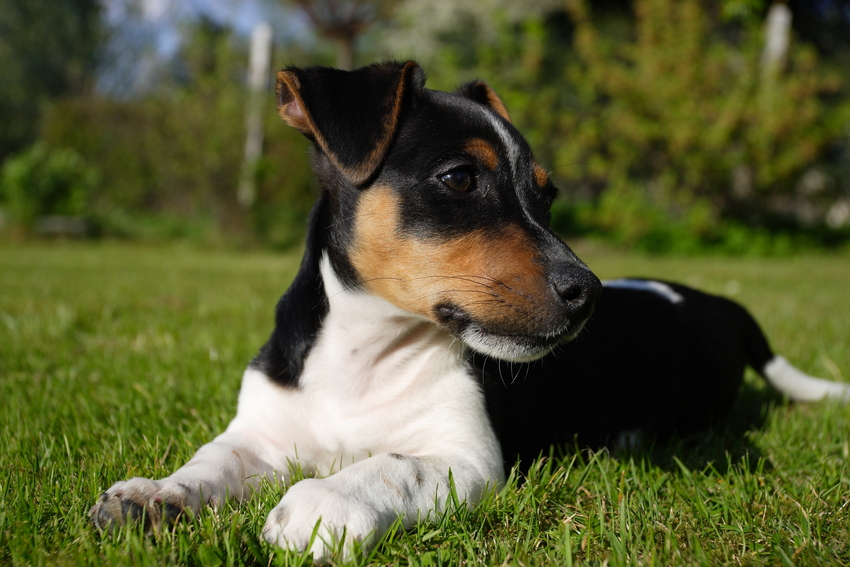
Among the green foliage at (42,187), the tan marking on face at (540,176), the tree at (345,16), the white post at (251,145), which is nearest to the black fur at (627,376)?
the tan marking on face at (540,176)

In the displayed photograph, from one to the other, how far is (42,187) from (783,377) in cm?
1557

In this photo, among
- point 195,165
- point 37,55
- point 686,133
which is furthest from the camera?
point 37,55

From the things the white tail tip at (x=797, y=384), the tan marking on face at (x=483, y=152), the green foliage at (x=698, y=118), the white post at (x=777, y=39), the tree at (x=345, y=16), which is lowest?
the white tail tip at (x=797, y=384)

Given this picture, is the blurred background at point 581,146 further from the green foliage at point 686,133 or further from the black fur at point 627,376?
the black fur at point 627,376

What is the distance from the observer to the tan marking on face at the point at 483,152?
95.1 inches

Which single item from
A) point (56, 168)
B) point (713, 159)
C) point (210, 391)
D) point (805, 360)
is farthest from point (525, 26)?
point (210, 391)

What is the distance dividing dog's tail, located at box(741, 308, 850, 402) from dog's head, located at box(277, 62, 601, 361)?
2.02 metres

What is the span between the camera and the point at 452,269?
89.3 inches

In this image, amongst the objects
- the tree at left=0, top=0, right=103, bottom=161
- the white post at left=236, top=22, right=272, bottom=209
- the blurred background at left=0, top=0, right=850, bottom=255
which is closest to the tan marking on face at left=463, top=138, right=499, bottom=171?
the blurred background at left=0, top=0, right=850, bottom=255

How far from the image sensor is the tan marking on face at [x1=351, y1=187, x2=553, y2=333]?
7.05ft

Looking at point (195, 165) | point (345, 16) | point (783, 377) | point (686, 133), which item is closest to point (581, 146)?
point (686, 133)

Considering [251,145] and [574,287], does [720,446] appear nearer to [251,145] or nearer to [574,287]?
[574,287]

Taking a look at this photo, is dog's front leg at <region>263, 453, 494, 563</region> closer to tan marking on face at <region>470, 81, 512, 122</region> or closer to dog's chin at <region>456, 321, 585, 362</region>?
dog's chin at <region>456, 321, 585, 362</region>

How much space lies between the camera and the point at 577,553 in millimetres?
1924
